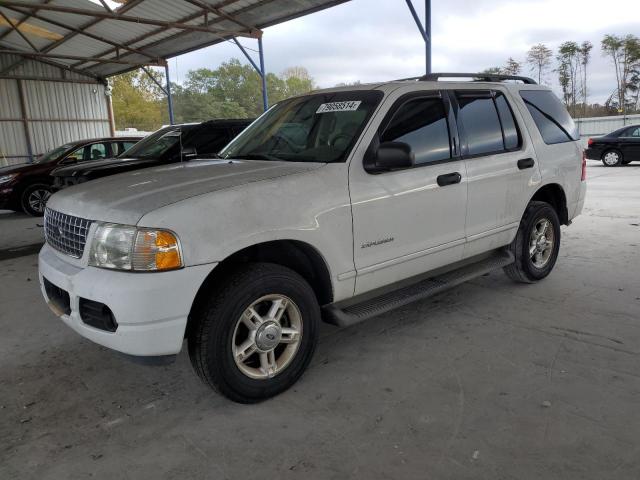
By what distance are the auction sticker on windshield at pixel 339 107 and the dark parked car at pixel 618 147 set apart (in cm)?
1650

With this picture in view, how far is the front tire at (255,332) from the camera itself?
262 cm

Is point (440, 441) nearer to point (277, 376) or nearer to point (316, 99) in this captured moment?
point (277, 376)

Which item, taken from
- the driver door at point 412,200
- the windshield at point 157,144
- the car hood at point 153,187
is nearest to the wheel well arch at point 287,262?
the driver door at point 412,200

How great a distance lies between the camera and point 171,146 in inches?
324

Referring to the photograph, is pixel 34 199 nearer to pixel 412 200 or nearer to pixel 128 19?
pixel 128 19

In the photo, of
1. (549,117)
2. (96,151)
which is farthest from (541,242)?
(96,151)

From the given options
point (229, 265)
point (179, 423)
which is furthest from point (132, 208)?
point (179, 423)

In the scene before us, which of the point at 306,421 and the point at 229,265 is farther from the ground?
the point at 229,265

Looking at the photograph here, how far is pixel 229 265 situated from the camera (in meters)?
2.82

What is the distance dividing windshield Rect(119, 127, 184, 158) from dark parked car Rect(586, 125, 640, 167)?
14.7 m

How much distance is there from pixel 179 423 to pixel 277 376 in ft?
1.94

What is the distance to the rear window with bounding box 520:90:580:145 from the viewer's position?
15.1 feet

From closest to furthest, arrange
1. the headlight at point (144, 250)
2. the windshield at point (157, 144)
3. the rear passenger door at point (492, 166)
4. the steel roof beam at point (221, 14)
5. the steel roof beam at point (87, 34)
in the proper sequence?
the headlight at point (144, 250) → the rear passenger door at point (492, 166) → the windshield at point (157, 144) → the steel roof beam at point (221, 14) → the steel roof beam at point (87, 34)

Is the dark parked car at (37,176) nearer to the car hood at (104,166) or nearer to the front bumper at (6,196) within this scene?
the front bumper at (6,196)
